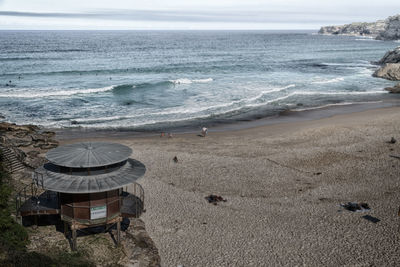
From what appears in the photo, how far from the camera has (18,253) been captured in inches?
547

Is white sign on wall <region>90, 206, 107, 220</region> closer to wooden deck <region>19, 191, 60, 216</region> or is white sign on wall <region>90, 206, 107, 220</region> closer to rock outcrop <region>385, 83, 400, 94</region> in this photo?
wooden deck <region>19, 191, 60, 216</region>

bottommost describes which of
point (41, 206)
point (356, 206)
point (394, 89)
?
point (356, 206)

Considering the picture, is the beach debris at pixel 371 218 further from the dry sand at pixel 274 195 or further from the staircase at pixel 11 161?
the staircase at pixel 11 161

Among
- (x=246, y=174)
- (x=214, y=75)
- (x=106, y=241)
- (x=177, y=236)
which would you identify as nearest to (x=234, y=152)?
(x=246, y=174)

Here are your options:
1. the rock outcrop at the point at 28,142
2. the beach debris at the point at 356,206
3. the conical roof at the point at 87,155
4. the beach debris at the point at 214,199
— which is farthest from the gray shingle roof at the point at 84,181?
the beach debris at the point at 356,206

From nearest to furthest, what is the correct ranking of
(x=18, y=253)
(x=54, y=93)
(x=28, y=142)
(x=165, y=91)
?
(x=18, y=253) → (x=28, y=142) → (x=54, y=93) → (x=165, y=91)

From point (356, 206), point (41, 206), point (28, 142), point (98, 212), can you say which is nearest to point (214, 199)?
point (356, 206)

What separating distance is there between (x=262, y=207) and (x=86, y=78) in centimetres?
5383

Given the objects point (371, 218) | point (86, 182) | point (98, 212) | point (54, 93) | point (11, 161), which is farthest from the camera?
point (54, 93)

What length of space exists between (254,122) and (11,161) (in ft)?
82.6

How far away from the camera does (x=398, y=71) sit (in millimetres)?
67938

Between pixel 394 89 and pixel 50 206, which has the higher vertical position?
pixel 394 89

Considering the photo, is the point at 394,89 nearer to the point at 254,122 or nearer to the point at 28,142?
the point at 254,122

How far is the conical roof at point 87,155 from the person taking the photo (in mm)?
15008
